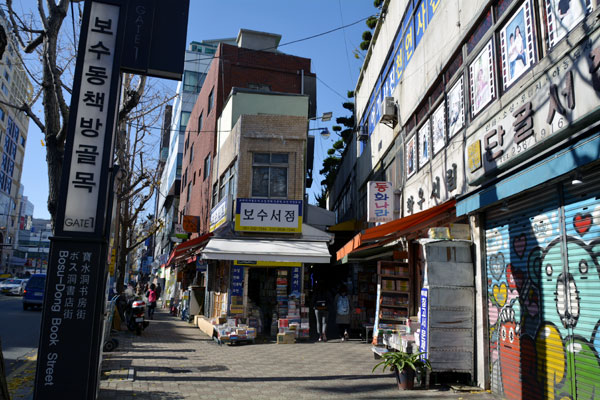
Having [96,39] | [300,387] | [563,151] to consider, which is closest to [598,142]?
[563,151]

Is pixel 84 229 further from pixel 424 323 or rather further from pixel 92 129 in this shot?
pixel 424 323

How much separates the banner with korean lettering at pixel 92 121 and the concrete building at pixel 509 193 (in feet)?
18.3

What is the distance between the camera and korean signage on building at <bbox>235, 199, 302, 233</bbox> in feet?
54.6

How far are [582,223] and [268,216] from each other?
12.3 m

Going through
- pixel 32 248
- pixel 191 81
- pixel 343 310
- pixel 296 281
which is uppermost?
pixel 191 81

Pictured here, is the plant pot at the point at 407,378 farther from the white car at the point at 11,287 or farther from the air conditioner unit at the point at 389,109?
the white car at the point at 11,287

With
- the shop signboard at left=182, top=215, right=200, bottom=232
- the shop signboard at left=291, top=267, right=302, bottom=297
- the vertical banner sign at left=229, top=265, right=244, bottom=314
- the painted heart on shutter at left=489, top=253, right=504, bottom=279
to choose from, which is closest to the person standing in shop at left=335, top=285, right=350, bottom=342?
the shop signboard at left=291, top=267, right=302, bottom=297

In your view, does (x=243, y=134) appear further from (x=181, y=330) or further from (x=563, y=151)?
(x=563, y=151)

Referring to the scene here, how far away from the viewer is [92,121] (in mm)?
6461

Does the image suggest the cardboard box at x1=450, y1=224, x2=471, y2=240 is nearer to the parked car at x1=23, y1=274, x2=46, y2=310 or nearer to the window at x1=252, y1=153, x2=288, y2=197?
the window at x1=252, y1=153, x2=288, y2=197

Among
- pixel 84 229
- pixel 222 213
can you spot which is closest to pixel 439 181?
pixel 84 229

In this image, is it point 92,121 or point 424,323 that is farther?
point 424,323

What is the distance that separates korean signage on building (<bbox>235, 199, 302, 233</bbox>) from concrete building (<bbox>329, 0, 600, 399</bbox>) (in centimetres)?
533

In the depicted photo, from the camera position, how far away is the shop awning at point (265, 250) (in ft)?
49.1
